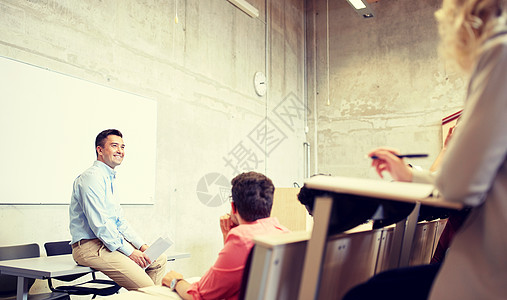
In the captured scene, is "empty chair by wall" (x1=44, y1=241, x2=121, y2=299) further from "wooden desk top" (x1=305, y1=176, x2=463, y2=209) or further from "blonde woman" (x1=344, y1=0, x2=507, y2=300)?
"blonde woman" (x1=344, y1=0, x2=507, y2=300)

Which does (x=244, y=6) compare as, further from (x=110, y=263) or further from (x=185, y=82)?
(x=110, y=263)

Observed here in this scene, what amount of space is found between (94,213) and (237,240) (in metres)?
1.77

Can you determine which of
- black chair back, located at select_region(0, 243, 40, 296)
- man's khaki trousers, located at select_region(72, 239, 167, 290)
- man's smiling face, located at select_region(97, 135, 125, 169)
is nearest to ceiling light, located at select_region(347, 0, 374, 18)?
man's smiling face, located at select_region(97, 135, 125, 169)

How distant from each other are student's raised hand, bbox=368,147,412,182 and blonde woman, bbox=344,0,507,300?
0.21 meters

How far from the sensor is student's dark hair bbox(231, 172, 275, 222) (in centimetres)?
186

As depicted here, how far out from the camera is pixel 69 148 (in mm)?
3789

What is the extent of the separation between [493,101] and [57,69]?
369 cm

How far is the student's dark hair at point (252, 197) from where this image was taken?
6.11 feet

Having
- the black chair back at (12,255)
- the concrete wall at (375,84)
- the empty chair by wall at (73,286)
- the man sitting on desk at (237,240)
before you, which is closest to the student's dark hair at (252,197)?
the man sitting on desk at (237,240)

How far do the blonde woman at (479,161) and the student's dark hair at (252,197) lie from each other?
1.02m

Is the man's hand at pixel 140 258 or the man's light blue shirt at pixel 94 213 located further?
the man's hand at pixel 140 258

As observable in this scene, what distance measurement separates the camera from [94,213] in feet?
9.95

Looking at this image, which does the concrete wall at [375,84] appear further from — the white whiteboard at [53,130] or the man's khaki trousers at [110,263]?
the man's khaki trousers at [110,263]

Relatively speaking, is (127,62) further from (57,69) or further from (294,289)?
(294,289)
